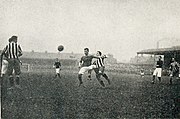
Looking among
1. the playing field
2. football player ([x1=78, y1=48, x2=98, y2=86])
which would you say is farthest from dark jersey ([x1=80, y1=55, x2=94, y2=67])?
the playing field

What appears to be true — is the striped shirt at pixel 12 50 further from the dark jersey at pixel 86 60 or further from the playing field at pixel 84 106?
the dark jersey at pixel 86 60

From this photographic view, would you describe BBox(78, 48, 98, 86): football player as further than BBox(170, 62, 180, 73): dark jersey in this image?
No

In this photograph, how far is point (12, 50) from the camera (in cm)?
377

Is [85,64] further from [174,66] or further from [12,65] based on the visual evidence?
[174,66]

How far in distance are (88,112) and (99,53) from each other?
6.66 ft

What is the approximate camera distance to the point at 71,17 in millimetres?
3631

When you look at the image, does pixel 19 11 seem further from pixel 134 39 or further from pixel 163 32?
pixel 163 32

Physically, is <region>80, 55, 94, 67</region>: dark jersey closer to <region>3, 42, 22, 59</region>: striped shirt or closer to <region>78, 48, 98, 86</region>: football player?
<region>78, 48, 98, 86</region>: football player

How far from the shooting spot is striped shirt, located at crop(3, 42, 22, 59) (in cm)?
370

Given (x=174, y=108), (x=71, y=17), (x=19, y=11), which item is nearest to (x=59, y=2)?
(x=71, y=17)

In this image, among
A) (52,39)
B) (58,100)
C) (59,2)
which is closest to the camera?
(58,100)

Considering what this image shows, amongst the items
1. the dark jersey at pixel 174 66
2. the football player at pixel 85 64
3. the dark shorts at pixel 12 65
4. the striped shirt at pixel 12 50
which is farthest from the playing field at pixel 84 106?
the dark jersey at pixel 174 66

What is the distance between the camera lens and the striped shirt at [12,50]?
3.70m

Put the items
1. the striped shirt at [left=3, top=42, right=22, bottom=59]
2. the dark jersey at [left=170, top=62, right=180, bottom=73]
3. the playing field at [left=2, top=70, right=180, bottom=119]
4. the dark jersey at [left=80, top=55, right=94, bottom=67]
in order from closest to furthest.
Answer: the playing field at [left=2, top=70, right=180, bottom=119]
the striped shirt at [left=3, top=42, right=22, bottom=59]
the dark jersey at [left=80, top=55, right=94, bottom=67]
the dark jersey at [left=170, top=62, right=180, bottom=73]
